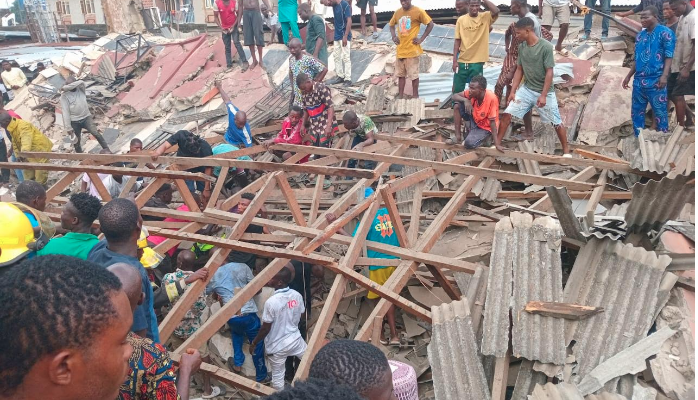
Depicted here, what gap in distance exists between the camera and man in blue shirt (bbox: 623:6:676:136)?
6.59 m

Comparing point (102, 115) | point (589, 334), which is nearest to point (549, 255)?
point (589, 334)

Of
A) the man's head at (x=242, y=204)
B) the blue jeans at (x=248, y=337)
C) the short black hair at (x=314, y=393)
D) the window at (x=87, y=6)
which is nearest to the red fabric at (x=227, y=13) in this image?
the man's head at (x=242, y=204)

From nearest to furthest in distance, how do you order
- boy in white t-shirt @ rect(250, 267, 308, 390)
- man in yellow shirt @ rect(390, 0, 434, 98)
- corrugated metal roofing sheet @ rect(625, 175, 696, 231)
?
corrugated metal roofing sheet @ rect(625, 175, 696, 231) < boy in white t-shirt @ rect(250, 267, 308, 390) < man in yellow shirt @ rect(390, 0, 434, 98)

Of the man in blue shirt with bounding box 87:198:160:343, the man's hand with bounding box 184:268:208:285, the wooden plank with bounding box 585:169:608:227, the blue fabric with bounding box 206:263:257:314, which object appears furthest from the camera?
the wooden plank with bounding box 585:169:608:227

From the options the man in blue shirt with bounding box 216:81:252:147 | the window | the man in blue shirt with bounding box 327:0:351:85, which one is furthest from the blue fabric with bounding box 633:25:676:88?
the window

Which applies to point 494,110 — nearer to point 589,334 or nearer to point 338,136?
point 338,136

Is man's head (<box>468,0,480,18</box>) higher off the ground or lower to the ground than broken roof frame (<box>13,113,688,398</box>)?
higher

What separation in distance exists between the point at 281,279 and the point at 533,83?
404 centimetres

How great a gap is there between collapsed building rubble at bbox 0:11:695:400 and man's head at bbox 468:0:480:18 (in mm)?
1344

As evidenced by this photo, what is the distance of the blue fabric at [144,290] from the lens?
2912 millimetres

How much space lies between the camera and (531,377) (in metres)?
3.38

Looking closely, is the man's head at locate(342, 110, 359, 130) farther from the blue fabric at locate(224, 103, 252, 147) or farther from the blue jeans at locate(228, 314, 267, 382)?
the blue jeans at locate(228, 314, 267, 382)

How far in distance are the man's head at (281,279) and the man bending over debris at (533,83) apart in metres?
2.97

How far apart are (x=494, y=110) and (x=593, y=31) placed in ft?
18.4
